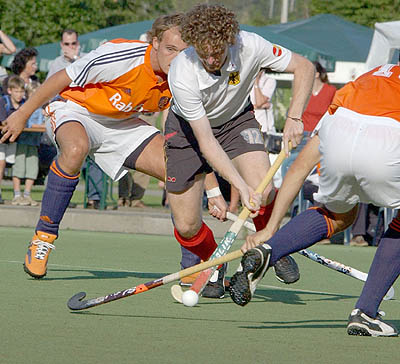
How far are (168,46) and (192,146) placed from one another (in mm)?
667

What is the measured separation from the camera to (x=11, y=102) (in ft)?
35.2

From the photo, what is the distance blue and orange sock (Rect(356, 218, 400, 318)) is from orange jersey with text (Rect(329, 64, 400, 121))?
55cm

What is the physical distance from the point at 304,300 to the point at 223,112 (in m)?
1.17

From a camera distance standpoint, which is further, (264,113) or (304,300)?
(264,113)

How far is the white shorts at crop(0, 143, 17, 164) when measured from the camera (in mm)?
10695

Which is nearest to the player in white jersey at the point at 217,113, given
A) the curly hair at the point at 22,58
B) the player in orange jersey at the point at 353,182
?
the player in orange jersey at the point at 353,182

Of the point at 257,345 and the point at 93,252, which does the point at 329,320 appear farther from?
the point at 93,252

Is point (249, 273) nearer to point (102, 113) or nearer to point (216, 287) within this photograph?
point (216, 287)

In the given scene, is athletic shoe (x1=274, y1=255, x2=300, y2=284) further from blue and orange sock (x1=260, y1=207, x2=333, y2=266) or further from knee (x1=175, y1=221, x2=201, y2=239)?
blue and orange sock (x1=260, y1=207, x2=333, y2=266)

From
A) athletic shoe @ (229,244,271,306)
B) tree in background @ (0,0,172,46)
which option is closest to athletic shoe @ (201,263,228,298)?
athletic shoe @ (229,244,271,306)

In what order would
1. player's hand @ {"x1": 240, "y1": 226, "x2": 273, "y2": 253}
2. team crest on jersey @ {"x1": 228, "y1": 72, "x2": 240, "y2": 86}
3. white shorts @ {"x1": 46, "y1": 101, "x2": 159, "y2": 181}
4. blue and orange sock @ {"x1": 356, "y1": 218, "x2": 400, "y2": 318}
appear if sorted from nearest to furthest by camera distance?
blue and orange sock @ {"x1": 356, "y1": 218, "x2": 400, "y2": 318} < player's hand @ {"x1": 240, "y1": 226, "x2": 273, "y2": 253} < team crest on jersey @ {"x1": 228, "y1": 72, "x2": 240, "y2": 86} < white shorts @ {"x1": 46, "y1": 101, "x2": 159, "y2": 181}

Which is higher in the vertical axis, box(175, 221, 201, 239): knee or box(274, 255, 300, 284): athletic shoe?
box(175, 221, 201, 239): knee

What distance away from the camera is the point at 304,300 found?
5.72 metres

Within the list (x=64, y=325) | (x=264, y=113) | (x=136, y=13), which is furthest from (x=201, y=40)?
(x=136, y=13)
